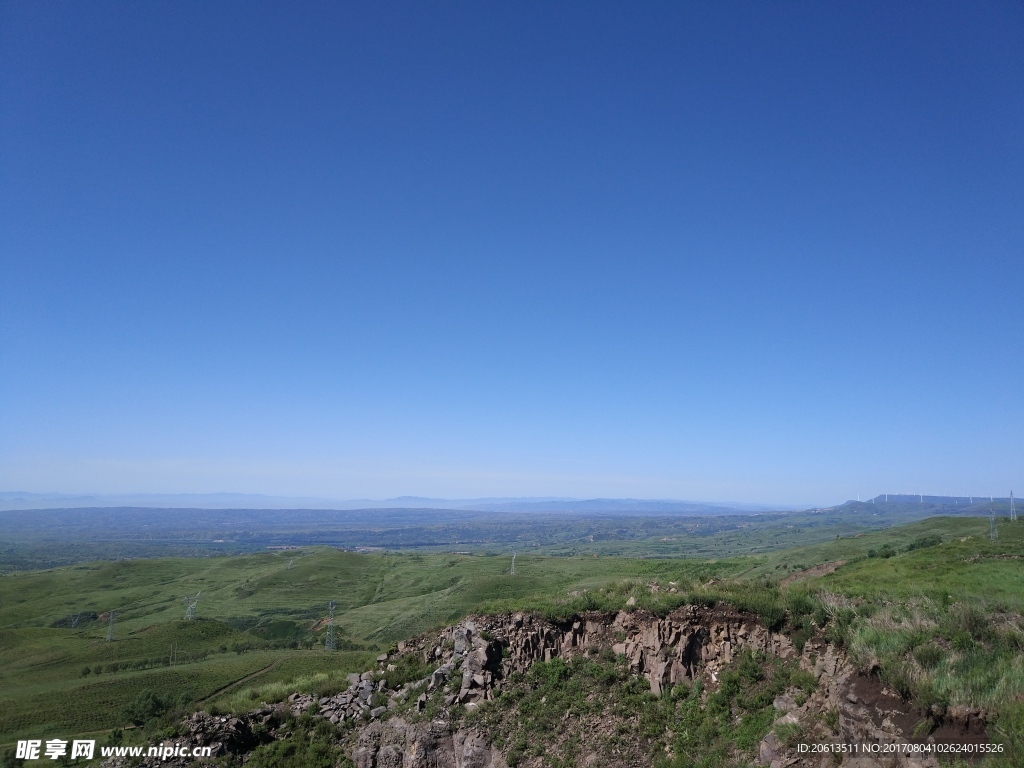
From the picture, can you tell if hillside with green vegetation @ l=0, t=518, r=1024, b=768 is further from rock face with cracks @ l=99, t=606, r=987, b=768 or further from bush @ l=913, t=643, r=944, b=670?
rock face with cracks @ l=99, t=606, r=987, b=768

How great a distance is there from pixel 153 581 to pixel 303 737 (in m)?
134

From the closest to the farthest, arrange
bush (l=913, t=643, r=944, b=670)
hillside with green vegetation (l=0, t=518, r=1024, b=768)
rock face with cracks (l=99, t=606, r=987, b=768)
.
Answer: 1. rock face with cracks (l=99, t=606, r=987, b=768)
2. bush (l=913, t=643, r=944, b=670)
3. hillside with green vegetation (l=0, t=518, r=1024, b=768)

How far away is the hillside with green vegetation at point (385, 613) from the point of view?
11.8 m

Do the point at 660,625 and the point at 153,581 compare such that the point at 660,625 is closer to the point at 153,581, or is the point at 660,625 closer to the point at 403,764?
the point at 403,764

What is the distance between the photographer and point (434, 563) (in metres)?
125

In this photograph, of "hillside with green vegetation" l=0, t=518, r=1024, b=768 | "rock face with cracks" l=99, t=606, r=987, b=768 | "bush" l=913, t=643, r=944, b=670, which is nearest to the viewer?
"rock face with cracks" l=99, t=606, r=987, b=768

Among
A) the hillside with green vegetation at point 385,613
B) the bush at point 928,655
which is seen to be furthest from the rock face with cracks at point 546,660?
the bush at point 928,655

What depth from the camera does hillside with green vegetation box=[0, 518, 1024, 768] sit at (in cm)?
1182

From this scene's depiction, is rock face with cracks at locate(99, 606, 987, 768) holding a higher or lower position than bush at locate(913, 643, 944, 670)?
lower

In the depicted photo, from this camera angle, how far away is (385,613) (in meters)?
77.6

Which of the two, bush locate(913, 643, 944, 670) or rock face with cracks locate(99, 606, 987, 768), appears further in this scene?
bush locate(913, 643, 944, 670)

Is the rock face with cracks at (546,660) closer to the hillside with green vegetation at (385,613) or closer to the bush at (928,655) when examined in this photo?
the hillside with green vegetation at (385,613)

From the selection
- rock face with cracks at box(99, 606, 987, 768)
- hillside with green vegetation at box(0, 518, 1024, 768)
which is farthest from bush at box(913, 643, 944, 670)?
rock face with cracks at box(99, 606, 987, 768)

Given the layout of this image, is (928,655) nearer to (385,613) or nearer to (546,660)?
(546,660)
